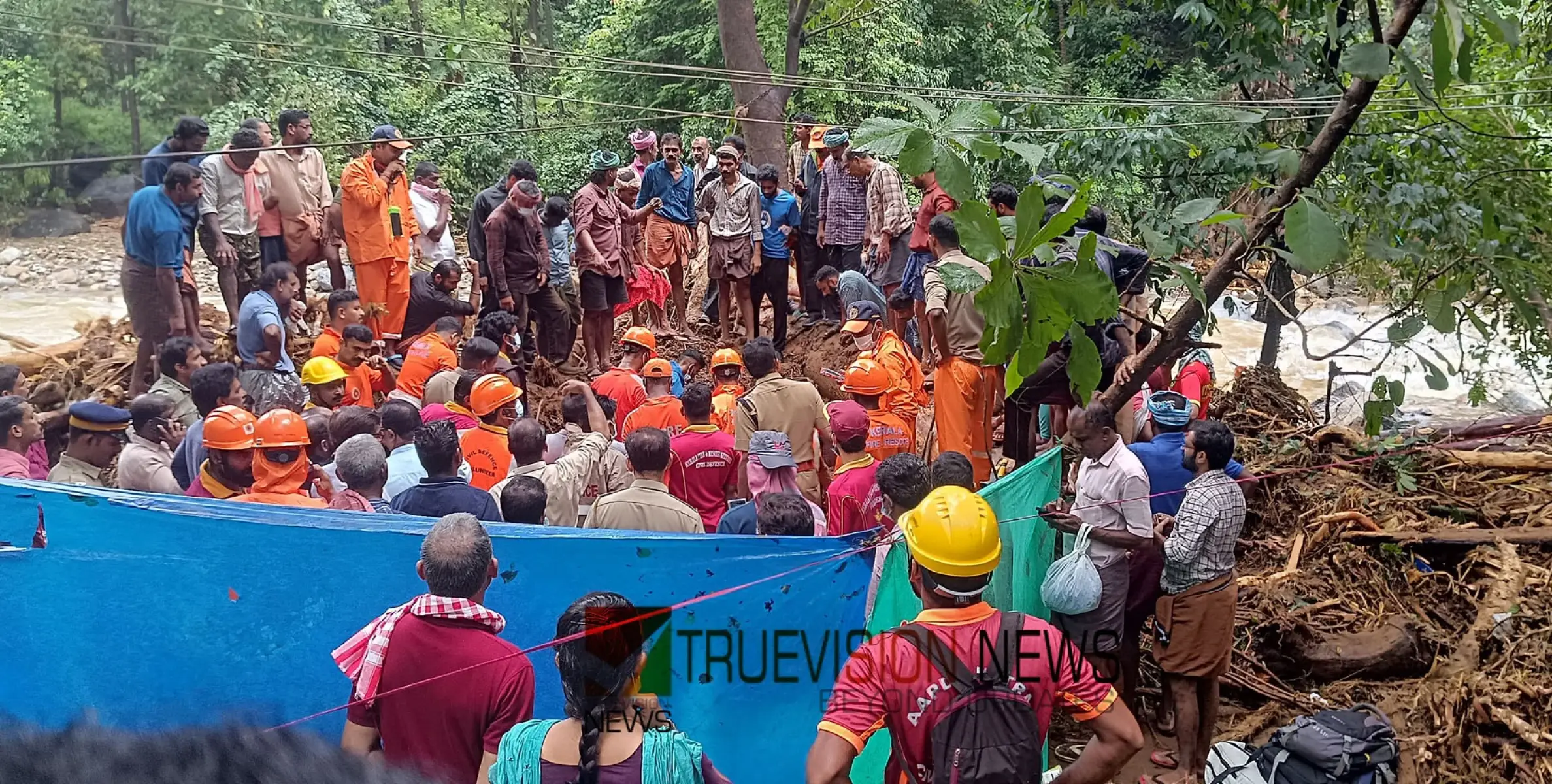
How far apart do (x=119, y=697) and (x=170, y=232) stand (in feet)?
15.3

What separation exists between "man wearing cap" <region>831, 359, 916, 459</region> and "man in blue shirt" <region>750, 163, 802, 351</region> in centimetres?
423

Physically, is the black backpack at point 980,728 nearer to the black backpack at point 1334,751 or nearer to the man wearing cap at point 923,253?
the black backpack at point 1334,751

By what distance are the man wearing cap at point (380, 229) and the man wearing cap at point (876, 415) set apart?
412 centimetres

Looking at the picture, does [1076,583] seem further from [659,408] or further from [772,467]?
[659,408]

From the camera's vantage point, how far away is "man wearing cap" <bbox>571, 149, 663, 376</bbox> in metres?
9.59

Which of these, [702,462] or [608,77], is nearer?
[702,462]

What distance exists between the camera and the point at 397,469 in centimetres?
534

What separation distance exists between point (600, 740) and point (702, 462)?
125 inches

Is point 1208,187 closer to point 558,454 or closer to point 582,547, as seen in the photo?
point 558,454

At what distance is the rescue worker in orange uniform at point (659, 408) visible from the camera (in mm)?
6121

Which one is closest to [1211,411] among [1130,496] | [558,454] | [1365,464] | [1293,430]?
[1293,430]

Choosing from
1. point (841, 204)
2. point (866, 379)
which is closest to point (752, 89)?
point (841, 204)

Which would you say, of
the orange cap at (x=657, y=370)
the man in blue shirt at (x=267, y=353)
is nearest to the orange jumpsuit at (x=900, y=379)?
the orange cap at (x=657, y=370)

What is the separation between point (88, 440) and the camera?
524 cm
